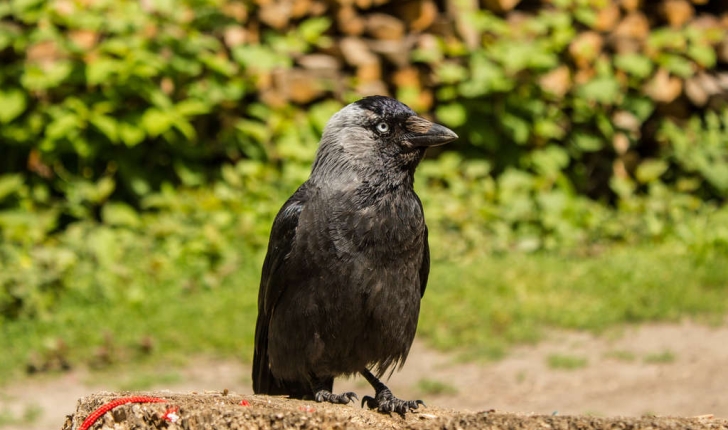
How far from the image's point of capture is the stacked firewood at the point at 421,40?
875cm

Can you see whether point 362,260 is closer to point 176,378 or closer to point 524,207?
point 176,378

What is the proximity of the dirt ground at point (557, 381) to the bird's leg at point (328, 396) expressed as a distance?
4.28 ft

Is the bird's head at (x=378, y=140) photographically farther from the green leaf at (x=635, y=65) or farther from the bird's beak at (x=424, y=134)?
the green leaf at (x=635, y=65)

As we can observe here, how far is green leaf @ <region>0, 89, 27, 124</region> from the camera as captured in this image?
764 cm

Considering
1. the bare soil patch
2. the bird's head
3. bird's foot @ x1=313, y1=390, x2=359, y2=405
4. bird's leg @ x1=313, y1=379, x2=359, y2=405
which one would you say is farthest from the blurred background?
the bare soil patch

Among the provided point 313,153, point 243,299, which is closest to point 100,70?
point 313,153

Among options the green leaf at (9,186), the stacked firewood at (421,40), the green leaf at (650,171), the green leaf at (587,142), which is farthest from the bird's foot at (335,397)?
the green leaf at (650,171)

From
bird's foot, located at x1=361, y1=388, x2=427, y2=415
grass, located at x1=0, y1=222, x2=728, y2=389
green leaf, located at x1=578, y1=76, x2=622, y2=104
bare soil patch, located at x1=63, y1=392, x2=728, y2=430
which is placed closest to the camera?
bare soil patch, located at x1=63, y1=392, x2=728, y2=430

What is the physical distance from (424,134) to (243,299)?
351cm

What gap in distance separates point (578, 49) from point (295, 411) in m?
7.04

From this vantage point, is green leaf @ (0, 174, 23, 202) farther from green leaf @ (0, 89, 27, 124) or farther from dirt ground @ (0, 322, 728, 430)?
dirt ground @ (0, 322, 728, 430)

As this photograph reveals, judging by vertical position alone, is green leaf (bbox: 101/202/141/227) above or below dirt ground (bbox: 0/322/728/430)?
above

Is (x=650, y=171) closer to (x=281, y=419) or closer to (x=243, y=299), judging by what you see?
(x=243, y=299)

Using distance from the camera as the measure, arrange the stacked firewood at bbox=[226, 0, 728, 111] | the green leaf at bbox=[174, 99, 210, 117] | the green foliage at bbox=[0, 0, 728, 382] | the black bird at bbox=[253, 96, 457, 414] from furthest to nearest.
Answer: the stacked firewood at bbox=[226, 0, 728, 111] < the green leaf at bbox=[174, 99, 210, 117] < the green foliage at bbox=[0, 0, 728, 382] < the black bird at bbox=[253, 96, 457, 414]
